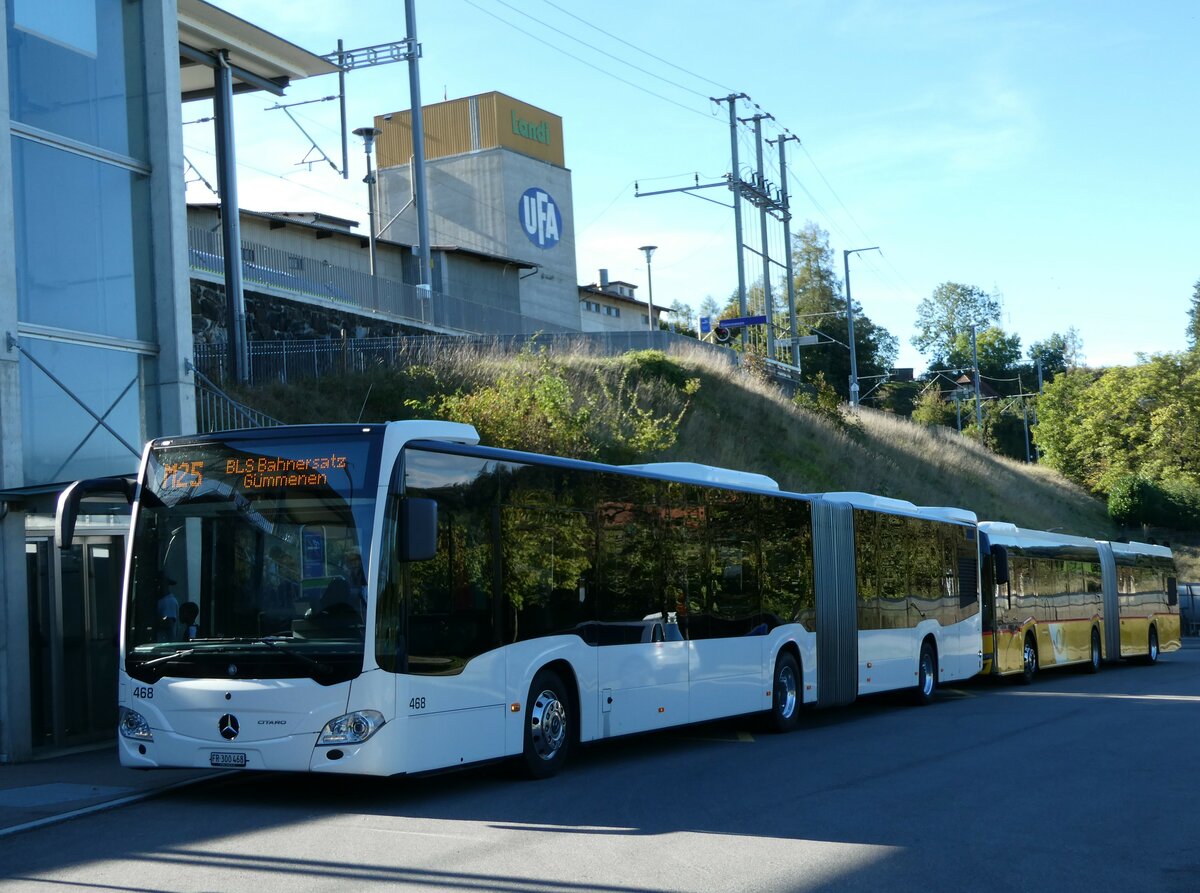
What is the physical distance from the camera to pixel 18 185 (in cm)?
1514

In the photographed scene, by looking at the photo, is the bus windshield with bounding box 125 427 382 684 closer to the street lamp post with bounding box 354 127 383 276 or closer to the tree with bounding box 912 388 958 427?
the street lamp post with bounding box 354 127 383 276

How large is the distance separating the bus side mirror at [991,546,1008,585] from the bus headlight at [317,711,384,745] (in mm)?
17439

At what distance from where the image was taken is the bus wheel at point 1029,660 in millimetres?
26516

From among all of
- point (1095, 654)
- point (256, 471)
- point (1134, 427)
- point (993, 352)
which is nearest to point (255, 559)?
point (256, 471)

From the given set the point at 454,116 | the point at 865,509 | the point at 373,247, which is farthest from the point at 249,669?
the point at 454,116

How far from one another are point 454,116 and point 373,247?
947 inches

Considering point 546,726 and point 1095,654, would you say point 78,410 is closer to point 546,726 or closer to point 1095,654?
point 546,726

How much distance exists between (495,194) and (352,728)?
5782 cm

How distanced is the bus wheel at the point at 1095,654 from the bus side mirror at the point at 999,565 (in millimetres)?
6850

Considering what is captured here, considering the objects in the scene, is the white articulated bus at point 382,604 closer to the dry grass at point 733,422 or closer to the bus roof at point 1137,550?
the dry grass at point 733,422

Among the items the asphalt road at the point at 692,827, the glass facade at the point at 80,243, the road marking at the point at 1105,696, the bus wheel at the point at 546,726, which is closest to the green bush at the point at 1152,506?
the road marking at the point at 1105,696

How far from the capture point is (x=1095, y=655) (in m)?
30.9

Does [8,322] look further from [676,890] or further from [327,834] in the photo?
[676,890]

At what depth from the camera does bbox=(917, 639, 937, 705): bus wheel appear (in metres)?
21.6
